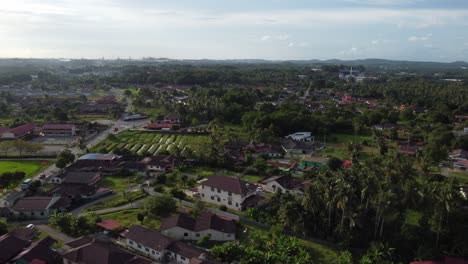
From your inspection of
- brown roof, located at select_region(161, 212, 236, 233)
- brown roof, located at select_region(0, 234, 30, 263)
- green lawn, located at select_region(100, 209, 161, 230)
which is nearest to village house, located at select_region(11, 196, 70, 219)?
green lawn, located at select_region(100, 209, 161, 230)

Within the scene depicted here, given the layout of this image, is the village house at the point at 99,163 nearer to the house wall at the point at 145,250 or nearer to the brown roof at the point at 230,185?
the brown roof at the point at 230,185

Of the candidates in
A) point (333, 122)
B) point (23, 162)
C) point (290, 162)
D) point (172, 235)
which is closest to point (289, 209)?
point (172, 235)

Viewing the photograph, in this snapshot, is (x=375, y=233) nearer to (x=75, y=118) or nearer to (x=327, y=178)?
(x=327, y=178)

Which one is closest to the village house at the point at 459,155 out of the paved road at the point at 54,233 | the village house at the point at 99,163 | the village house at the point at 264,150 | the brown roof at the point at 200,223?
the village house at the point at 264,150

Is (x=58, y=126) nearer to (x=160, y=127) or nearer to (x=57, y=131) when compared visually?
(x=57, y=131)

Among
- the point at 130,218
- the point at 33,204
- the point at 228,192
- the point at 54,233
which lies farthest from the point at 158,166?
the point at 54,233

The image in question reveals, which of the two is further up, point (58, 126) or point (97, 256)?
point (58, 126)

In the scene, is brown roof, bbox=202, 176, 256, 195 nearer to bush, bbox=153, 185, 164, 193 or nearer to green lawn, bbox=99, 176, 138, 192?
bush, bbox=153, 185, 164, 193
